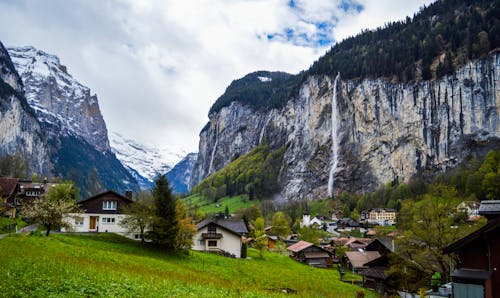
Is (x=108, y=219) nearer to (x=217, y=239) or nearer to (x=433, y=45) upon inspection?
(x=217, y=239)

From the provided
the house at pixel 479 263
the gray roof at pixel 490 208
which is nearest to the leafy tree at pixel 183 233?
the house at pixel 479 263

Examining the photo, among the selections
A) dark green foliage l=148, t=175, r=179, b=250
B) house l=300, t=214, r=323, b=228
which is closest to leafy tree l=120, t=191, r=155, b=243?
dark green foliage l=148, t=175, r=179, b=250

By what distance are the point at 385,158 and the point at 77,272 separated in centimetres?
15706

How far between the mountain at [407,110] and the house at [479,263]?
137275 mm

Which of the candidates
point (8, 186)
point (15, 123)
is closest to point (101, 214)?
point (8, 186)


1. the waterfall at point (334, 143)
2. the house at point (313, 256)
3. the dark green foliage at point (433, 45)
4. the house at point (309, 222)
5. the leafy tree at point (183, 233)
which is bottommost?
the house at point (313, 256)

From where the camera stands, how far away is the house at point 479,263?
16.0 m

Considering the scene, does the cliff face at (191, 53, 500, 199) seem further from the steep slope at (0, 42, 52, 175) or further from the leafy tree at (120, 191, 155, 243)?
the steep slope at (0, 42, 52, 175)

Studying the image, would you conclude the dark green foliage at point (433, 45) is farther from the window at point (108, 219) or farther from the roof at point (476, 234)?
the roof at point (476, 234)

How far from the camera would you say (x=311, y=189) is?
600 ft

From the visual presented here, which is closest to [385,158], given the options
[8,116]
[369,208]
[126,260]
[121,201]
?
[369,208]

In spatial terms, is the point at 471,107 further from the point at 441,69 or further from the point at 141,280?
the point at 141,280

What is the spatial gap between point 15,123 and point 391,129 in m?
172

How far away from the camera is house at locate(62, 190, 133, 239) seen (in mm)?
46938
